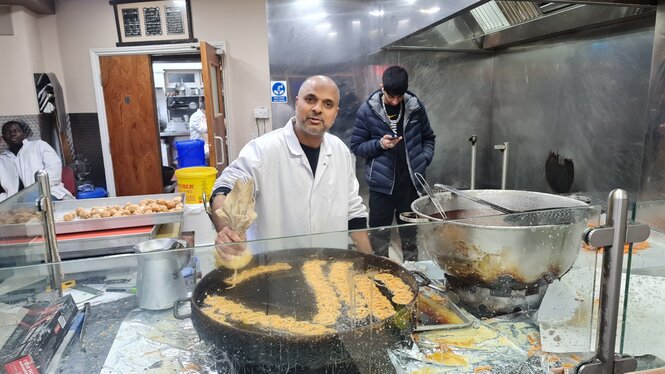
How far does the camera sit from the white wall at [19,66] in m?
4.29

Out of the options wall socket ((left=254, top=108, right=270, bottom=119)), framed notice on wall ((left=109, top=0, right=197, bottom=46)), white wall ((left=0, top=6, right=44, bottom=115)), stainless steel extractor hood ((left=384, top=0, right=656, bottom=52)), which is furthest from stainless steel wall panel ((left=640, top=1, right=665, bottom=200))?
white wall ((left=0, top=6, right=44, bottom=115))

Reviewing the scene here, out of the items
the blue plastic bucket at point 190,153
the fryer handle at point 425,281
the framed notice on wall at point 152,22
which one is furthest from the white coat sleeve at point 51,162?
the fryer handle at point 425,281

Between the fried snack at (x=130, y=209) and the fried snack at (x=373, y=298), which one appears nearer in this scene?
the fried snack at (x=373, y=298)

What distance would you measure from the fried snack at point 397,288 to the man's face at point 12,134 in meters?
4.45

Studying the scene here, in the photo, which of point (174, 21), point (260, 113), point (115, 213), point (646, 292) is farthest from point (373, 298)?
point (174, 21)

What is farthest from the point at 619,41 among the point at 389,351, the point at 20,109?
the point at 20,109

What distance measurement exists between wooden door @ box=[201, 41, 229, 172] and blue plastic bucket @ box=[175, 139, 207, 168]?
19cm

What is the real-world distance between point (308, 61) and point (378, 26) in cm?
71

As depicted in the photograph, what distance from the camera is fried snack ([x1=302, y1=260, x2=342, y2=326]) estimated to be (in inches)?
38.7

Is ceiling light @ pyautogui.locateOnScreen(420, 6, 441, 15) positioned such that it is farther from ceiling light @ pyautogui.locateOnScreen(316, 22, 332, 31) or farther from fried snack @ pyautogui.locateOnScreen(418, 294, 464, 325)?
fried snack @ pyautogui.locateOnScreen(418, 294, 464, 325)

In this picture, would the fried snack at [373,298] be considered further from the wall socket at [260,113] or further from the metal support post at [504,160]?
the wall socket at [260,113]

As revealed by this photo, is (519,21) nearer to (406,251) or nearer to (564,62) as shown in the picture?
(564,62)

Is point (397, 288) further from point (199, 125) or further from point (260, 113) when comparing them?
point (199, 125)

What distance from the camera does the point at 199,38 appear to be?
4.63 meters
